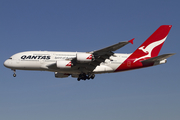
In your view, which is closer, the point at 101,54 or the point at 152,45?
the point at 101,54

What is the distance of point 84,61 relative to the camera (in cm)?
3772

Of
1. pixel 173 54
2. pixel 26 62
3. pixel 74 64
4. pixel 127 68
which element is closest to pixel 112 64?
pixel 127 68

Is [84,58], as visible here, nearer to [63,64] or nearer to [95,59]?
[95,59]

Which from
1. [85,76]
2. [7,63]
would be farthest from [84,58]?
[7,63]

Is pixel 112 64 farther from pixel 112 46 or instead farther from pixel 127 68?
pixel 112 46

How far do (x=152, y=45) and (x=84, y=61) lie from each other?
1304cm

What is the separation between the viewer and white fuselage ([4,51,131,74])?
129ft

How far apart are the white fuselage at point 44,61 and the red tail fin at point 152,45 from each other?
291 cm

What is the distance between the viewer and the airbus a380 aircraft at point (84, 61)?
3822cm

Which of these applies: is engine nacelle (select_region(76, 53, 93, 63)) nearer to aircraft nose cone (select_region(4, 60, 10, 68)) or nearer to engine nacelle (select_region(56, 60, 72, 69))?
engine nacelle (select_region(56, 60, 72, 69))

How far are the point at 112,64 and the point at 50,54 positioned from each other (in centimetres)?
927

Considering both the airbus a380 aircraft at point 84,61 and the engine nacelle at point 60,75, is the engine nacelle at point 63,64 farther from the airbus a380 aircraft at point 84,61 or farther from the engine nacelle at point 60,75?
the engine nacelle at point 60,75

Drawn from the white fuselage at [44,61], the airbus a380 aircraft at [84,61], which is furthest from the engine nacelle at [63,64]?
the white fuselage at [44,61]

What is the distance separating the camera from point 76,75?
Answer: 147 ft
